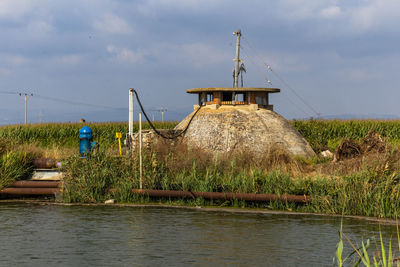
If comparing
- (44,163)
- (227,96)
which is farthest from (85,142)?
(227,96)

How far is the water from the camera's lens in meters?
9.97

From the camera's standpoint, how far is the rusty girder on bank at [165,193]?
50.4 feet

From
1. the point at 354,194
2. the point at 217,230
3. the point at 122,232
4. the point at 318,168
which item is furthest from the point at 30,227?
the point at 318,168

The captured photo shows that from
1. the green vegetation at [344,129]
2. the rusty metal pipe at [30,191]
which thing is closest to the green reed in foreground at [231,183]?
the rusty metal pipe at [30,191]

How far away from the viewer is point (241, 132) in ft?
67.8

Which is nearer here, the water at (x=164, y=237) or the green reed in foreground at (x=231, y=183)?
the water at (x=164, y=237)

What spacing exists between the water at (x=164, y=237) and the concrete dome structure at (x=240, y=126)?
18.5 ft

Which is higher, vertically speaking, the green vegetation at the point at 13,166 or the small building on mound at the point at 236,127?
the small building on mound at the point at 236,127

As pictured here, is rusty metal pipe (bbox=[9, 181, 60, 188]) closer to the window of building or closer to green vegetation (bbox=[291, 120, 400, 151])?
the window of building

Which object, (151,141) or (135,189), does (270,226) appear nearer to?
(135,189)

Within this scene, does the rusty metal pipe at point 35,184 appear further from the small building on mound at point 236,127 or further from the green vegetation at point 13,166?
the small building on mound at point 236,127

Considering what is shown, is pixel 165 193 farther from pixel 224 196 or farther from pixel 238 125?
pixel 238 125

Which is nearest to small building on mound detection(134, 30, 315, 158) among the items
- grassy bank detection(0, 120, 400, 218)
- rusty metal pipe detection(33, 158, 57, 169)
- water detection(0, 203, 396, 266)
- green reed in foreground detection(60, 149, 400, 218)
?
grassy bank detection(0, 120, 400, 218)

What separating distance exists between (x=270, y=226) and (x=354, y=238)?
2185 millimetres
